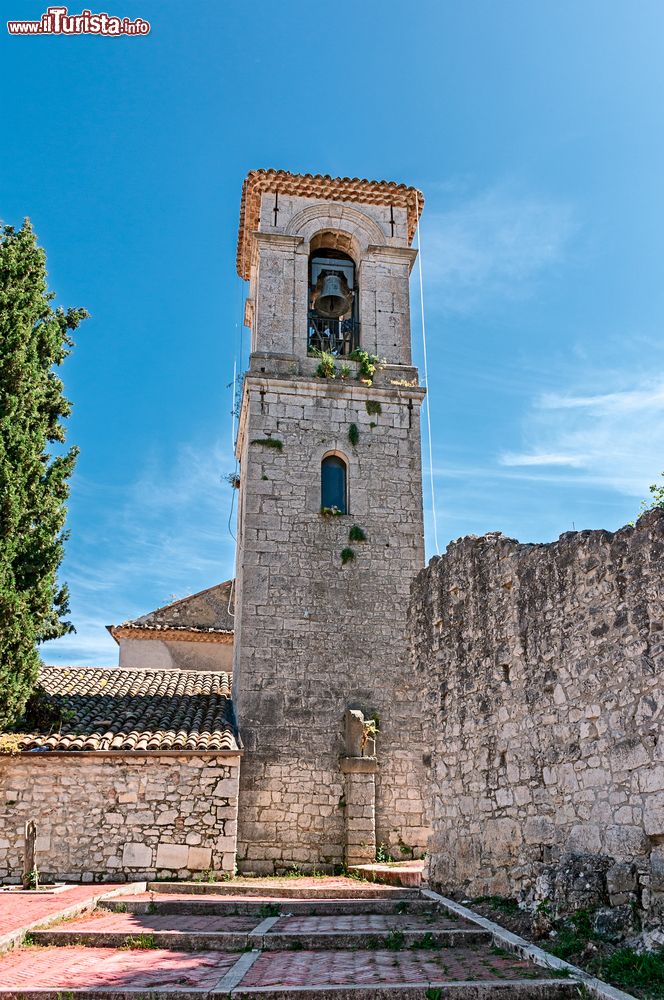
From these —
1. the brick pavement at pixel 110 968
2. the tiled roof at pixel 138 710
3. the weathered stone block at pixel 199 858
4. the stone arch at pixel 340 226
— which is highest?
the stone arch at pixel 340 226

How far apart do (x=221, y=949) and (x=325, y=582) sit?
905cm

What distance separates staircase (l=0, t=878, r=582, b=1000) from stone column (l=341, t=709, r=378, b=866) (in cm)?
388

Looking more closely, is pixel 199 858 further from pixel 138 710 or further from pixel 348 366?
pixel 348 366

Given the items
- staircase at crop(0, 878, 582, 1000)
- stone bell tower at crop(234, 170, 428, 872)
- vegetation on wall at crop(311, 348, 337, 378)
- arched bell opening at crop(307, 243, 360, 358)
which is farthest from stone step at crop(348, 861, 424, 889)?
arched bell opening at crop(307, 243, 360, 358)

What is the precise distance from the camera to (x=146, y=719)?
14758 millimetres

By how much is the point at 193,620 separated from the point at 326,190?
11.3 metres

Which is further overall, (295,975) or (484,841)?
(484,841)

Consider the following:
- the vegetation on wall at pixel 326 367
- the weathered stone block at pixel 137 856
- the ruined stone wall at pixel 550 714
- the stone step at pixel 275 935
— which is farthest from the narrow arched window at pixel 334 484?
the stone step at pixel 275 935

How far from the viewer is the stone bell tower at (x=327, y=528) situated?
14.1 m

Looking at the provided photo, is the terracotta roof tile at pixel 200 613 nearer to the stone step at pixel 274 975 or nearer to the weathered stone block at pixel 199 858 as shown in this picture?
the weathered stone block at pixel 199 858

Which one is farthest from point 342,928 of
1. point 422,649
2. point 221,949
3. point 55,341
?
point 55,341

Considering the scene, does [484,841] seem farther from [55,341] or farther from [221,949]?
[55,341]

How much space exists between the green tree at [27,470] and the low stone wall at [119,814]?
4.17ft

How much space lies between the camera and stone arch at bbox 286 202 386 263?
18.5 m
